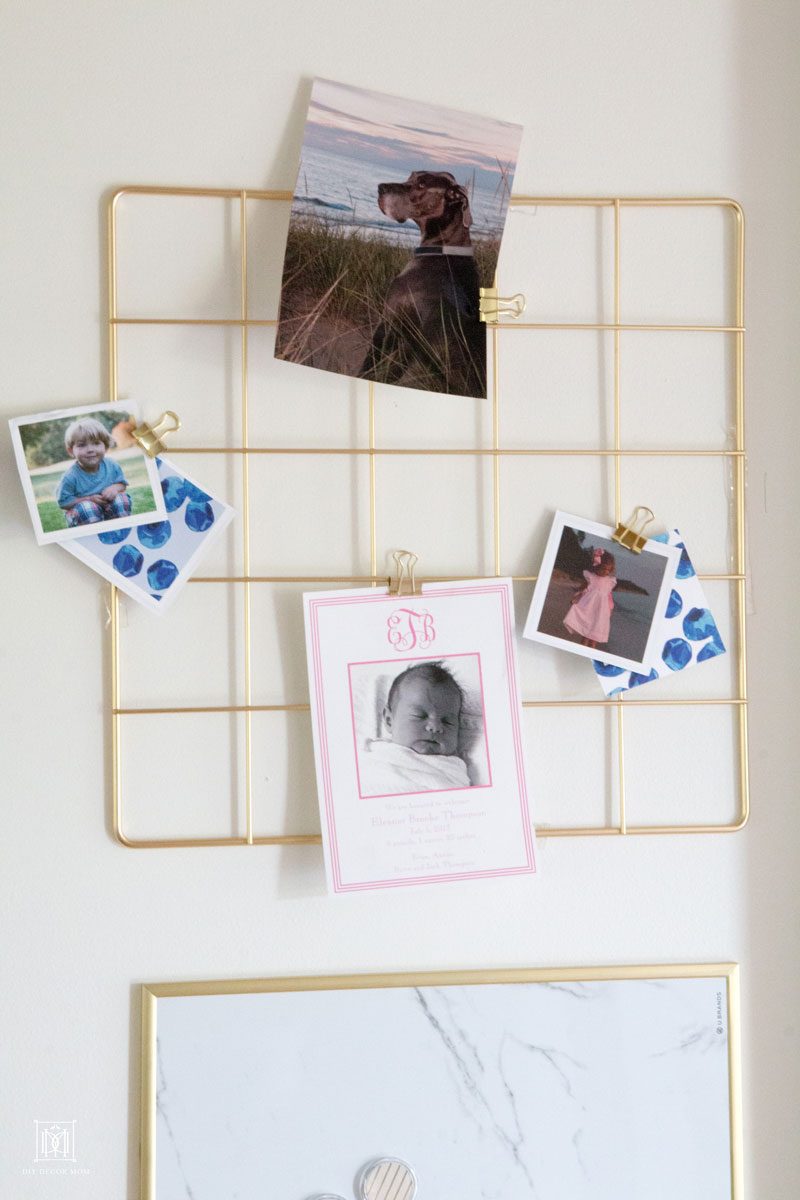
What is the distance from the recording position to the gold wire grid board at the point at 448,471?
842 millimetres

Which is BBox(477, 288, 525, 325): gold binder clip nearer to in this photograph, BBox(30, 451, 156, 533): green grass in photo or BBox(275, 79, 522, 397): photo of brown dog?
BBox(275, 79, 522, 397): photo of brown dog

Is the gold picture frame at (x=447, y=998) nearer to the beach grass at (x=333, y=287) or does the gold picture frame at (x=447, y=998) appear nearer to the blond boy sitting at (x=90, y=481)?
the blond boy sitting at (x=90, y=481)

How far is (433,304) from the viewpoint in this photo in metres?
0.81

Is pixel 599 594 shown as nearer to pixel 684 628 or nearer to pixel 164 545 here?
pixel 684 628

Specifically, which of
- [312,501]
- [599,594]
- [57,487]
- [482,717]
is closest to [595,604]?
[599,594]

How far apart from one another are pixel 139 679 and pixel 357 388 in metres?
0.31

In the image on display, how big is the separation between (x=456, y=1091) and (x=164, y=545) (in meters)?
0.53

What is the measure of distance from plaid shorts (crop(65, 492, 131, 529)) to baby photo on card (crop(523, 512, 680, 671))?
0.35 meters

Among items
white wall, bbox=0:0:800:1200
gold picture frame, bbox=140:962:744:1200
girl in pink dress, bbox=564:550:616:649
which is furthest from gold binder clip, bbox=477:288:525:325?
gold picture frame, bbox=140:962:744:1200

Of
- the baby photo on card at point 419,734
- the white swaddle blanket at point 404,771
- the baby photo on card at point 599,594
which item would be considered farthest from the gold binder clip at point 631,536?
the white swaddle blanket at point 404,771

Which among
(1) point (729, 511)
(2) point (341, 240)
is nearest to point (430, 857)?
(1) point (729, 511)

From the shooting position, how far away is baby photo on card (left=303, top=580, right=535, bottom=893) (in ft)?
2.72

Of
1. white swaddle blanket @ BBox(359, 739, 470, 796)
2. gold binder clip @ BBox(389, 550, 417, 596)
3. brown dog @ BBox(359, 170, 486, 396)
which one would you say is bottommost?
white swaddle blanket @ BBox(359, 739, 470, 796)

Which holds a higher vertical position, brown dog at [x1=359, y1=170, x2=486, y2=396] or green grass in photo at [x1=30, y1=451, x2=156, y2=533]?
brown dog at [x1=359, y1=170, x2=486, y2=396]
